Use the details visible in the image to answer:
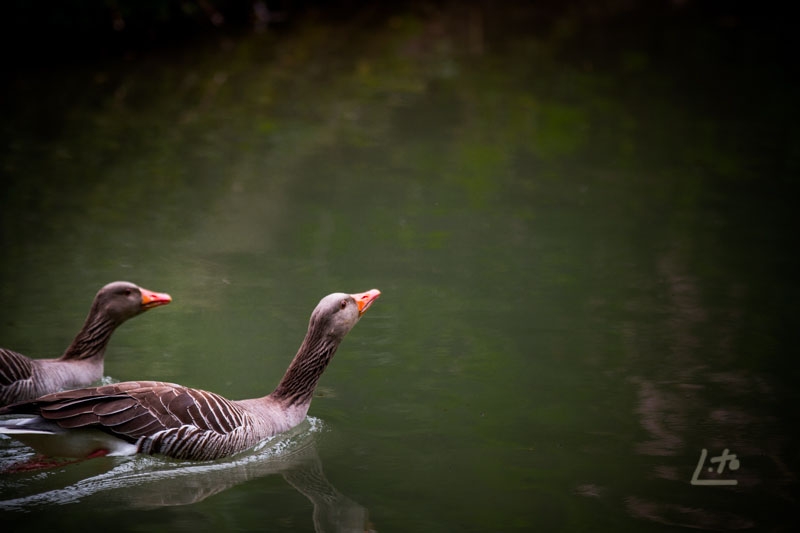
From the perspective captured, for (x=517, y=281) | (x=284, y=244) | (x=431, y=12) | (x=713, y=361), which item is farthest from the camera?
(x=431, y=12)

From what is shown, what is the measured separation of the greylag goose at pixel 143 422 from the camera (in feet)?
19.7

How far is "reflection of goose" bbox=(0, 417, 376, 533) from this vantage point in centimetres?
589

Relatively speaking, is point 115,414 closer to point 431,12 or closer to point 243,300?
point 243,300

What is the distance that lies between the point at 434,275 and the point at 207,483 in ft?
12.9

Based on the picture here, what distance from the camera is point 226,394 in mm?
7367

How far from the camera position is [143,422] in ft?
20.2

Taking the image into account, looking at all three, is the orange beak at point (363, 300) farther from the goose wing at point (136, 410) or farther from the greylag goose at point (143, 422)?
the goose wing at point (136, 410)

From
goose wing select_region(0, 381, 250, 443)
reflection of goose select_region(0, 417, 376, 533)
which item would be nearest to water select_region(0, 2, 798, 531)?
reflection of goose select_region(0, 417, 376, 533)

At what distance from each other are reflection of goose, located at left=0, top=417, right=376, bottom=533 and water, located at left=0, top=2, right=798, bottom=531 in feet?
0.07

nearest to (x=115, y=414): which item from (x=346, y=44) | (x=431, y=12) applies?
(x=346, y=44)

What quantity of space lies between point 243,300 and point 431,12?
17320 mm

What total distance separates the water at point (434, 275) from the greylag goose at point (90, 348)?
0.40 m

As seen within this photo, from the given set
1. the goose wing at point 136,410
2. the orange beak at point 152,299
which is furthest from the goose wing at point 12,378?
the orange beak at point 152,299

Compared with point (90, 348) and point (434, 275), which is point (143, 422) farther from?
point (434, 275)
